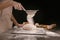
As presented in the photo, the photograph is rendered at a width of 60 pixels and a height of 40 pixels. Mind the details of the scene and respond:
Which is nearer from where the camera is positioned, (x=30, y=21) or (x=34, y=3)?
(x=30, y=21)

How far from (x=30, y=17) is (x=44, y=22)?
64 centimetres

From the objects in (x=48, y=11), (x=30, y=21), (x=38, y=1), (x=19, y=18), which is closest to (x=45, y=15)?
(x=48, y=11)

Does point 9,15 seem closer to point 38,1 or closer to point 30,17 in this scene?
point 30,17

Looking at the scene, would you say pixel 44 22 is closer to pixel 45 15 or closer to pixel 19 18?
pixel 45 15

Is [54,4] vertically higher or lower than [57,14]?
higher

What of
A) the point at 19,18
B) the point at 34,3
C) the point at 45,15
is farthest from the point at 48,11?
the point at 19,18

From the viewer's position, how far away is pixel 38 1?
90.9 inches

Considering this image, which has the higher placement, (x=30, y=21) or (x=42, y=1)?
(x=42, y=1)

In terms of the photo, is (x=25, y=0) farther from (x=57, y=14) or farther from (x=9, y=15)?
(x=9, y=15)

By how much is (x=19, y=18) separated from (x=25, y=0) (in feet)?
0.94

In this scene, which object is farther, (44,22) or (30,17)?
(44,22)

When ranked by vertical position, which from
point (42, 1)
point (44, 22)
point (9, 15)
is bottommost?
point (44, 22)

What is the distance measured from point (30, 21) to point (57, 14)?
30.2 inches

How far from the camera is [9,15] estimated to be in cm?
167
